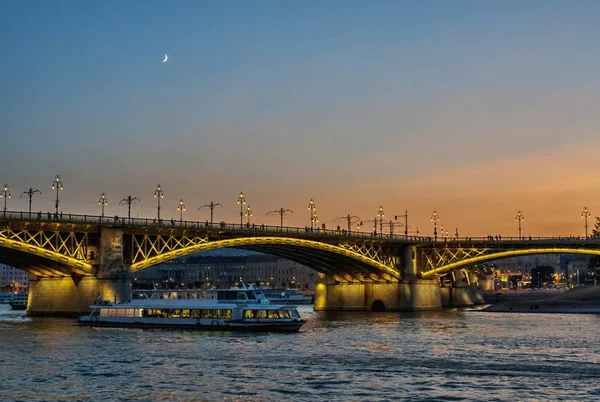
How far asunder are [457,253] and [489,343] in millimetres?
67271

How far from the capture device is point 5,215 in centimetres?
7850

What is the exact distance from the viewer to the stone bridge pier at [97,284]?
84438 millimetres

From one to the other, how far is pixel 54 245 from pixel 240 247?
22409mm

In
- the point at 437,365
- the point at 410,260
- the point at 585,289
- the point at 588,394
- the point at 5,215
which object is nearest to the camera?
the point at 588,394

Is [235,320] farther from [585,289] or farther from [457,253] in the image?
[585,289]

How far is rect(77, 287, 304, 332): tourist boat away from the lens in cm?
6900

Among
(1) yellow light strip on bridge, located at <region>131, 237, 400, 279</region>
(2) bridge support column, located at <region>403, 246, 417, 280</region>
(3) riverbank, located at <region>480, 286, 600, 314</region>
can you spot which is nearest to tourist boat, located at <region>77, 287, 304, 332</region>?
(1) yellow light strip on bridge, located at <region>131, 237, 400, 279</region>

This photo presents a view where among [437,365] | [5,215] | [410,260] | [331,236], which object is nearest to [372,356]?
[437,365]

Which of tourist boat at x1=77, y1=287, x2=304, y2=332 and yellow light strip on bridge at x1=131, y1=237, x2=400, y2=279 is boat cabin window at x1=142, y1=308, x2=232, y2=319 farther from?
yellow light strip on bridge at x1=131, y1=237, x2=400, y2=279

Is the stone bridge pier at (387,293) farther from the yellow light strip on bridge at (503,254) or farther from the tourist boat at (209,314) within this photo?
the tourist boat at (209,314)

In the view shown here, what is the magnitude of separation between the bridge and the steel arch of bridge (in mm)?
99

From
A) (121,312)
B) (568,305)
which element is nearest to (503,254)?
(568,305)

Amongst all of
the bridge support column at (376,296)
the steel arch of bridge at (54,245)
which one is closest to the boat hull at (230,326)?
the steel arch of bridge at (54,245)

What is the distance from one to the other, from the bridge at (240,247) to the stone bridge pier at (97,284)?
10cm
